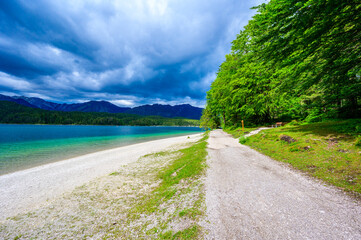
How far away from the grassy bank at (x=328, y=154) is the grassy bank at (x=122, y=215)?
5751 mm

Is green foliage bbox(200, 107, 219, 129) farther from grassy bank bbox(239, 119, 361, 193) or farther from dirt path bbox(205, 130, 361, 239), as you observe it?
dirt path bbox(205, 130, 361, 239)

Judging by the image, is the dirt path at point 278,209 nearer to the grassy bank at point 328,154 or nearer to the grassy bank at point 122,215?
the grassy bank at point 122,215

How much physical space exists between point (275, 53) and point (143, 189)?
13.5m

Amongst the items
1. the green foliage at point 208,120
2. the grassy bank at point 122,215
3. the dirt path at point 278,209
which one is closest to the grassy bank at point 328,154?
the dirt path at point 278,209

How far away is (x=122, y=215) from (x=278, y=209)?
5849mm

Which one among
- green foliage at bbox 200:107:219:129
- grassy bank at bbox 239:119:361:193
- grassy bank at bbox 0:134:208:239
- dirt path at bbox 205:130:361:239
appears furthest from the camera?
green foliage at bbox 200:107:219:129

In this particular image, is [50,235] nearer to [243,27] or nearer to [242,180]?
[242,180]

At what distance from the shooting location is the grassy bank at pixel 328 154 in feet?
18.9

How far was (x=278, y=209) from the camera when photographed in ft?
14.0

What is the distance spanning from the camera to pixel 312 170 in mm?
6738

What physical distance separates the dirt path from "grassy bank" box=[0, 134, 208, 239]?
0.72m

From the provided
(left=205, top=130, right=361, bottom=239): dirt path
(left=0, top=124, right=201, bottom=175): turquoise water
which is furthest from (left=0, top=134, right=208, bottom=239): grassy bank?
(left=0, top=124, right=201, bottom=175): turquoise water

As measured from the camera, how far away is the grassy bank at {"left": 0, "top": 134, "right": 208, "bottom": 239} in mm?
4246

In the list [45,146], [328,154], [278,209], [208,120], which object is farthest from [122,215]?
[208,120]
